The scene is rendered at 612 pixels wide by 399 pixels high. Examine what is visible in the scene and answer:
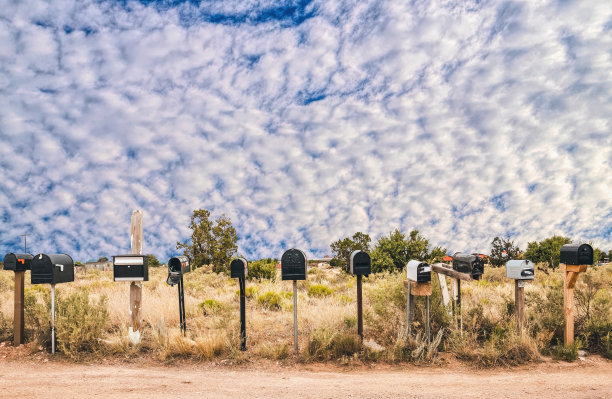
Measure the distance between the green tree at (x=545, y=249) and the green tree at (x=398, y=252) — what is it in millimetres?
11893

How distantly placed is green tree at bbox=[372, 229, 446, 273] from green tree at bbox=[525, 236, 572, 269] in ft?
39.0

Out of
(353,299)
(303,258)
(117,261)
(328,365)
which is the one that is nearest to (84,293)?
(117,261)

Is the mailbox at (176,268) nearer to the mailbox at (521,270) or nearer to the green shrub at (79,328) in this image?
the green shrub at (79,328)

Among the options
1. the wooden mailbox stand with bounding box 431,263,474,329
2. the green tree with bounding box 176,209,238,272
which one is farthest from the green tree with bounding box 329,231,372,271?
the wooden mailbox stand with bounding box 431,263,474,329

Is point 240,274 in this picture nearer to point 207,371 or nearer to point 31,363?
point 207,371

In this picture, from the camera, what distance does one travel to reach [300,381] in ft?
19.0

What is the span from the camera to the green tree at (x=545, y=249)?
981 inches

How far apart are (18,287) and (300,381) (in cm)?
611

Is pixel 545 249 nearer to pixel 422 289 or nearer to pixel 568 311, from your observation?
pixel 568 311

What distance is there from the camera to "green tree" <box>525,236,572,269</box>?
24922 millimetres

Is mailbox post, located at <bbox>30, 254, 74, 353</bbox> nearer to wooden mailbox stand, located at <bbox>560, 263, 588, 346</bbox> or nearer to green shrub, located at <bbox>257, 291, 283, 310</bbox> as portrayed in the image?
green shrub, located at <bbox>257, 291, 283, 310</bbox>

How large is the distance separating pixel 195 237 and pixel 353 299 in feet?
53.8

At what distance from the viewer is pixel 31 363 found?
7125mm

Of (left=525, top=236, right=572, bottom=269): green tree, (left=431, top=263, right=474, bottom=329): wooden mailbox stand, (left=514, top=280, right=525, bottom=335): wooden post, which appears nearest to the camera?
(left=514, top=280, right=525, bottom=335): wooden post
